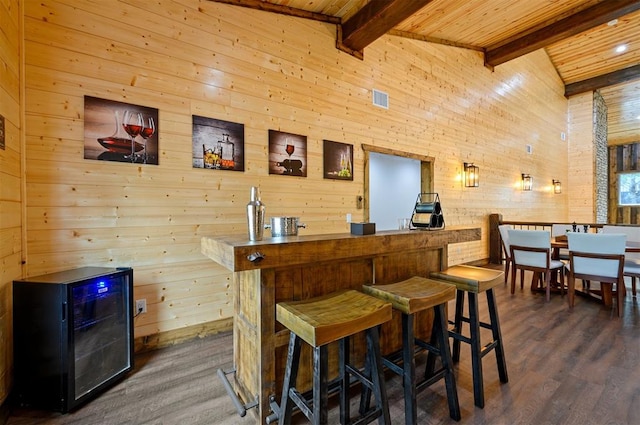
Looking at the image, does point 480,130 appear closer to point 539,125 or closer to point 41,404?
point 539,125

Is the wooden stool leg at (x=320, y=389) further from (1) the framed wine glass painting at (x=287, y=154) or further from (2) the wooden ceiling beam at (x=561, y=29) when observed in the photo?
(2) the wooden ceiling beam at (x=561, y=29)

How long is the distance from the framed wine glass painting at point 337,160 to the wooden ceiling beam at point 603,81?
28.6 ft

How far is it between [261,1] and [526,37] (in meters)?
5.12

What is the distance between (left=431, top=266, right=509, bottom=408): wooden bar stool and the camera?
1.80m

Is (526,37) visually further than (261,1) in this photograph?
Yes

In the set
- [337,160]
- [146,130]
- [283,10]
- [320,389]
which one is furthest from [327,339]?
[283,10]

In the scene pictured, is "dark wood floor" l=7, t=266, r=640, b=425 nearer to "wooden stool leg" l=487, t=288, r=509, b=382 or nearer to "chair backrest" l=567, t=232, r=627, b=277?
"wooden stool leg" l=487, t=288, r=509, b=382

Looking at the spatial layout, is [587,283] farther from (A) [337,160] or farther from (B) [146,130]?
(B) [146,130]

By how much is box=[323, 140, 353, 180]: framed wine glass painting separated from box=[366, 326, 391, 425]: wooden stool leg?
2.48 metres

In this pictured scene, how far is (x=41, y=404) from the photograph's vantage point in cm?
172

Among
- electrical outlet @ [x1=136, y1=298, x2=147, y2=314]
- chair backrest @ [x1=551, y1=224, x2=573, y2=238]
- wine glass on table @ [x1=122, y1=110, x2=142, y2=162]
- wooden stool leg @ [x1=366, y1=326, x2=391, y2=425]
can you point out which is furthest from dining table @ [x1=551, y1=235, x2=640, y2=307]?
wine glass on table @ [x1=122, y1=110, x2=142, y2=162]

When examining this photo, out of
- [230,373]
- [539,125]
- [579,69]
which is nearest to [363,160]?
[230,373]

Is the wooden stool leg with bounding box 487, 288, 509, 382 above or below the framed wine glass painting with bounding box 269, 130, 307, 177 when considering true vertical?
below

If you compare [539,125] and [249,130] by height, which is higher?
[539,125]
